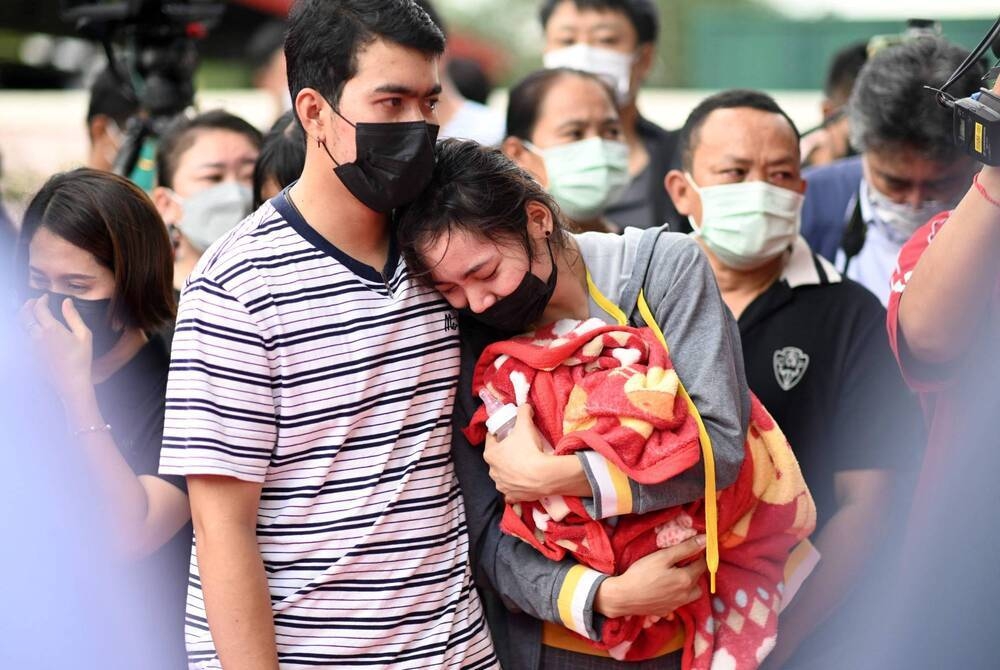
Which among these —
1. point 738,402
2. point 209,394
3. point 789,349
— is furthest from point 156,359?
point 789,349

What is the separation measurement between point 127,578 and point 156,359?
442 millimetres

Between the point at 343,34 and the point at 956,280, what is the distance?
41.4 inches

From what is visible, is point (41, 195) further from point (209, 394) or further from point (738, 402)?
point (738, 402)

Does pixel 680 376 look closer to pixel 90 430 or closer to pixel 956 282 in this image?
pixel 956 282

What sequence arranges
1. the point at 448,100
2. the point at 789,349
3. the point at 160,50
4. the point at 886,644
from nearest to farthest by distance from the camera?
the point at 886,644
the point at 789,349
the point at 160,50
the point at 448,100

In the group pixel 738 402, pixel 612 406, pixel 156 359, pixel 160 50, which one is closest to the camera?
pixel 612 406

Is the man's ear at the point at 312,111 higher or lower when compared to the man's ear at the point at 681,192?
higher

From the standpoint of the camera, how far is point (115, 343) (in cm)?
228

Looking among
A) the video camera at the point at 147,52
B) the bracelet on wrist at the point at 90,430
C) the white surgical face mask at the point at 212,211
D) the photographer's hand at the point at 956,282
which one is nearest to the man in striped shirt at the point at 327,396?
the bracelet on wrist at the point at 90,430

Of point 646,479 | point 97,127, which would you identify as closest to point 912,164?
point 646,479

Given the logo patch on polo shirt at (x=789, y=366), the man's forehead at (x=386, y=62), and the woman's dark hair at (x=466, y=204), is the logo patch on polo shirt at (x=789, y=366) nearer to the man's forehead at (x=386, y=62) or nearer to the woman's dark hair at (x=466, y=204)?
the woman's dark hair at (x=466, y=204)

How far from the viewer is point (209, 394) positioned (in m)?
1.78

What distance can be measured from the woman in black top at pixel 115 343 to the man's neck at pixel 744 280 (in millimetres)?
1255

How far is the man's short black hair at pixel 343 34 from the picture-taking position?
1.87 m
